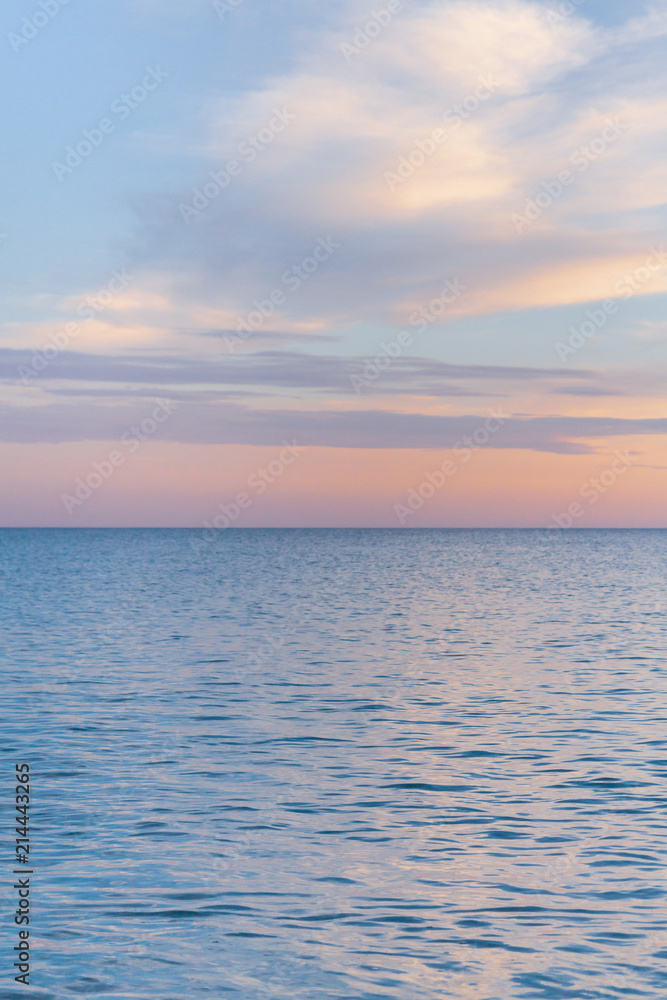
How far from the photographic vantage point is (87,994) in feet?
31.0

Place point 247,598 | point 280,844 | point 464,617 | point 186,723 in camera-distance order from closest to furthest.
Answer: point 280,844, point 186,723, point 464,617, point 247,598

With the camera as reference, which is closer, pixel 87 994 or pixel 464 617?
pixel 87 994

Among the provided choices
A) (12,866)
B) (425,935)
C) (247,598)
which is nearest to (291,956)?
(425,935)

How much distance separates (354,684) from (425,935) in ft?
61.7

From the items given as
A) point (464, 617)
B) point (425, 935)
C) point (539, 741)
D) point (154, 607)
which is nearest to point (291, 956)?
point (425, 935)

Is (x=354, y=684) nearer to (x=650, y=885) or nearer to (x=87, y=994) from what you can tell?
(x=650, y=885)

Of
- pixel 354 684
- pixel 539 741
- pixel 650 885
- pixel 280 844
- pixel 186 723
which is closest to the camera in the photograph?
pixel 650 885

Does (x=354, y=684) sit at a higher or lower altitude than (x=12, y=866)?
higher

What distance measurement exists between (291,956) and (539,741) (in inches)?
466

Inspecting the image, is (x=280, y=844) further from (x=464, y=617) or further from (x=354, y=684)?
(x=464, y=617)

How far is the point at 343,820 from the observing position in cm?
1527

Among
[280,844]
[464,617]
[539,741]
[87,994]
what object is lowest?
[87,994]

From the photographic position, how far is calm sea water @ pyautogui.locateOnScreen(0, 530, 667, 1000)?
10148 millimetres

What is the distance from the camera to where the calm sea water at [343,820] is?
1015cm
